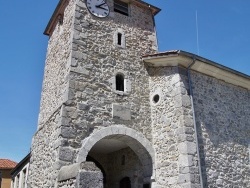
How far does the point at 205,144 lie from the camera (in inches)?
316

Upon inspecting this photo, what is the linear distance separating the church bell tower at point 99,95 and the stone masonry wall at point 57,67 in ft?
0.10

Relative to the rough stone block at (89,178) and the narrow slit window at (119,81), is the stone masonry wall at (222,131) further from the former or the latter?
the rough stone block at (89,178)

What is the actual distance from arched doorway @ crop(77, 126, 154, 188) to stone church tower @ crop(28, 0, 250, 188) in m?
0.03

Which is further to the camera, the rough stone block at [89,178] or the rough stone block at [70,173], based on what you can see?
the rough stone block at [70,173]

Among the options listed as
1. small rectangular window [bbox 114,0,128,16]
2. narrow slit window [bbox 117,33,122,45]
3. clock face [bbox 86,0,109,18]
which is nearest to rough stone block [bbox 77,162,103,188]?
narrow slit window [bbox 117,33,122,45]

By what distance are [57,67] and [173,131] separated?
4.20 meters

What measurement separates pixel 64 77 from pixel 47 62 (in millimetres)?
2937

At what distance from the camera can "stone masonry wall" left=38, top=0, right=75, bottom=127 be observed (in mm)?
8555

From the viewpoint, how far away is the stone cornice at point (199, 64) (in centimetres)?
844

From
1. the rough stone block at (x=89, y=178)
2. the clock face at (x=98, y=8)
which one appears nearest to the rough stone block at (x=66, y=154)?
the rough stone block at (x=89, y=178)

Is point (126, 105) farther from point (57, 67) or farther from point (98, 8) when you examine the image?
point (98, 8)

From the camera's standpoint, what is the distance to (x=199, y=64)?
8.72m

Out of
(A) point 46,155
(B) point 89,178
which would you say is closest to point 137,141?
(A) point 46,155

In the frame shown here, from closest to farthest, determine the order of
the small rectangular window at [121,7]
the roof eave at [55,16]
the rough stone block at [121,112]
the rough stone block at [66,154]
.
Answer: the rough stone block at [66,154], the rough stone block at [121,112], the small rectangular window at [121,7], the roof eave at [55,16]
